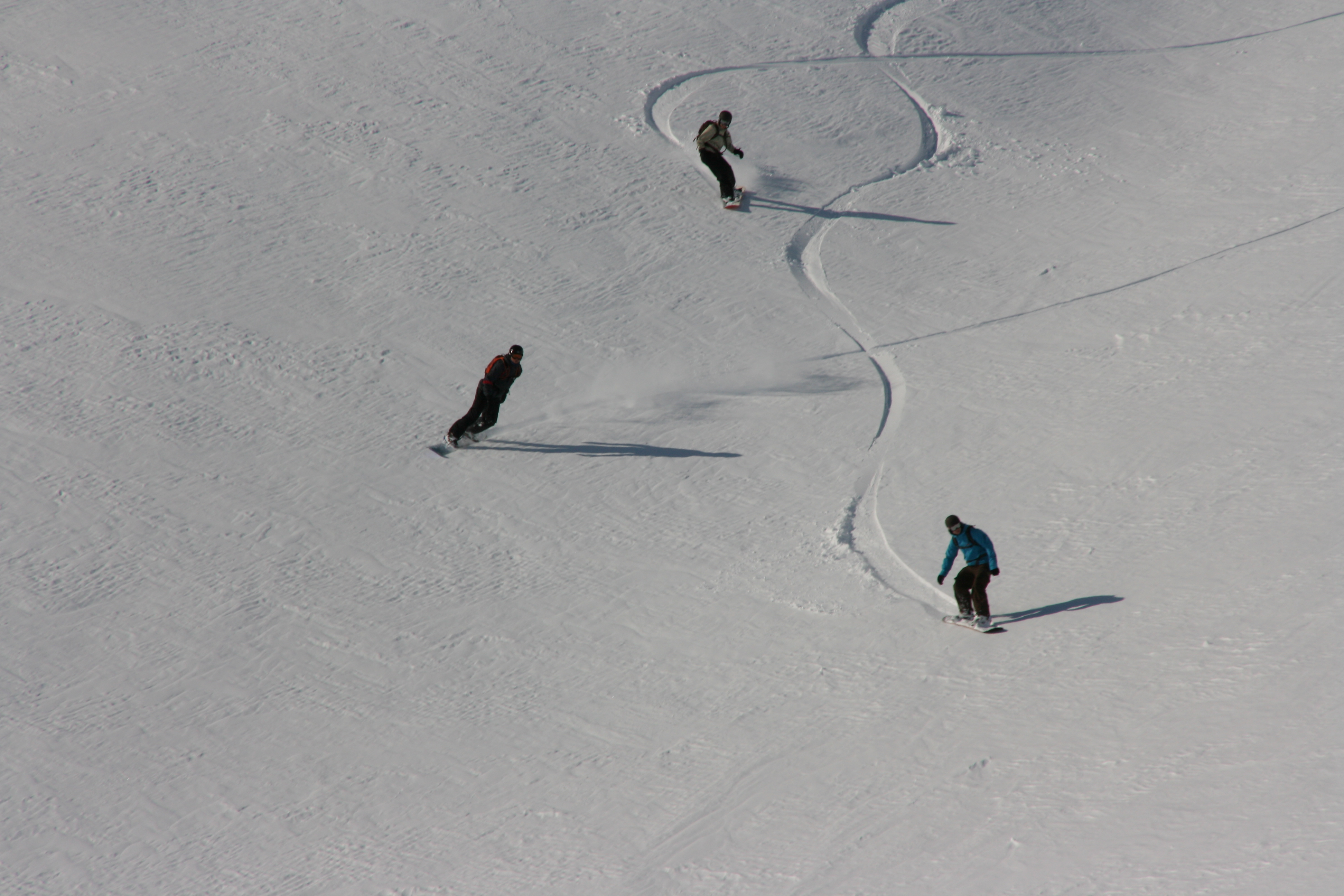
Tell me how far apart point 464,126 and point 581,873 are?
9.54 m

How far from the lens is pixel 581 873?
5.32 meters

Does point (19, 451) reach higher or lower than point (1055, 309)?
higher

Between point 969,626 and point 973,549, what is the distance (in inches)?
22.3

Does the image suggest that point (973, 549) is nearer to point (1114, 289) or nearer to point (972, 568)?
point (972, 568)

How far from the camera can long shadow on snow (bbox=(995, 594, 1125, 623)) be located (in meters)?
6.81

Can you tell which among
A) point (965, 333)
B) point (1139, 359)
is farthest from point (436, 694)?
point (1139, 359)

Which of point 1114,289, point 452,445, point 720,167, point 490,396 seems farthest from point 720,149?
point 452,445

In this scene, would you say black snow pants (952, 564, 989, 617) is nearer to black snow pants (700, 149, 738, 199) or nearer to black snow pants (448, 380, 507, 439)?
black snow pants (448, 380, 507, 439)

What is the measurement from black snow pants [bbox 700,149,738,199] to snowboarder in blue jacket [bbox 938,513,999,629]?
629 centimetres

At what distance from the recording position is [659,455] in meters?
8.66

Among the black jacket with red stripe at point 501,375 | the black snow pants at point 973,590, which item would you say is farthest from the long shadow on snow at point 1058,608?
the black jacket with red stripe at point 501,375

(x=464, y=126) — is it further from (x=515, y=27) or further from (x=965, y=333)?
(x=965, y=333)

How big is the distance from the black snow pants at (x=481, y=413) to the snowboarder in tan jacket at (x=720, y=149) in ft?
15.2

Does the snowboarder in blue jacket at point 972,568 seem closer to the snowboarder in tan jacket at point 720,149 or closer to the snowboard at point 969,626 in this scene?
the snowboard at point 969,626
